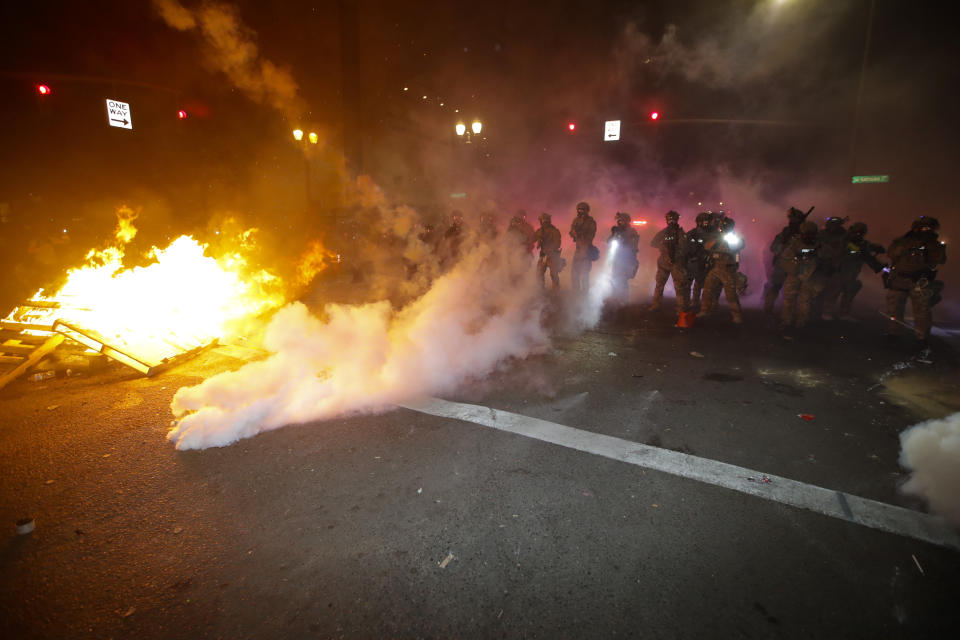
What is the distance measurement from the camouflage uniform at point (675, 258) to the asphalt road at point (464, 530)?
3.79 meters

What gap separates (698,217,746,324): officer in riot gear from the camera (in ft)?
24.7

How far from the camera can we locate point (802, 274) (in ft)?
23.7

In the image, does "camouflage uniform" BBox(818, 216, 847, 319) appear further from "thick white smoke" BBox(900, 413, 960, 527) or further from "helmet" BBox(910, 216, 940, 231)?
"thick white smoke" BBox(900, 413, 960, 527)

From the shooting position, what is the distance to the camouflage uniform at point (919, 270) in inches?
247

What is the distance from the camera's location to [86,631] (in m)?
1.99

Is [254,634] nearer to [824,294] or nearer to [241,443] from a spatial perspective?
[241,443]

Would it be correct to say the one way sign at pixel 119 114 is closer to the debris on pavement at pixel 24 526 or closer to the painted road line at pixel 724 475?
Answer: the debris on pavement at pixel 24 526

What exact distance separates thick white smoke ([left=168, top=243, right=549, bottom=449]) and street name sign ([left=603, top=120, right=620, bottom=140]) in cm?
1517

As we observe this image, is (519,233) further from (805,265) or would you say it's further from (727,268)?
(805,265)

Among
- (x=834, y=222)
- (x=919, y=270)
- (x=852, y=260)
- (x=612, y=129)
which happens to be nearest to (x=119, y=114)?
(x=612, y=129)

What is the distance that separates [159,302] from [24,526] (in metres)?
4.43

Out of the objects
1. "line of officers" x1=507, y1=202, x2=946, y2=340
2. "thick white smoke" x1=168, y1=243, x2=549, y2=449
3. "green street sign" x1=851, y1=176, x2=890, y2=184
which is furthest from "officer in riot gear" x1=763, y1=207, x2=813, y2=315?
"green street sign" x1=851, y1=176, x2=890, y2=184

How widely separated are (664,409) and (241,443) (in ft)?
12.7

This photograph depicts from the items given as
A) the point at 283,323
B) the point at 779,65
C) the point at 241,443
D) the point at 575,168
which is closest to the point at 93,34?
the point at 575,168
